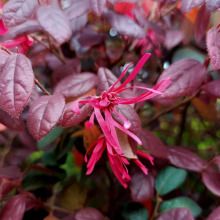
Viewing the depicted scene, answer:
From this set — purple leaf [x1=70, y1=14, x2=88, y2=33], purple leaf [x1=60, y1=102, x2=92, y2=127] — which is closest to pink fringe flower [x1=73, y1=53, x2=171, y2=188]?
purple leaf [x1=60, y1=102, x2=92, y2=127]

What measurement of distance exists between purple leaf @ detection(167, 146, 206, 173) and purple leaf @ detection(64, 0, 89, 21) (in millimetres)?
328

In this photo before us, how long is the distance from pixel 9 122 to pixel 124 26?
0.92ft

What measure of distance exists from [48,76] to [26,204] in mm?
467

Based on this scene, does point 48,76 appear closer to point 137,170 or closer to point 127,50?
point 127,50

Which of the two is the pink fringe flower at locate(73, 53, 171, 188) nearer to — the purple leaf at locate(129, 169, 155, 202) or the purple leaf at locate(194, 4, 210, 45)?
the purple leaf at locate(129, 169, 155, 202)

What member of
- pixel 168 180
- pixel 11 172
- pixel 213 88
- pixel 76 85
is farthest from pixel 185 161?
pixel 11 172

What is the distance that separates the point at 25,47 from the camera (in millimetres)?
624

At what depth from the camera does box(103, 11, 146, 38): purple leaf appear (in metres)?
0.60

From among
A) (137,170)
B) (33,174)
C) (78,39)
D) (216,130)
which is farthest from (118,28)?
(216,130)

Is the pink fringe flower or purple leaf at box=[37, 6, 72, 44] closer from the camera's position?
the pink fringe flower

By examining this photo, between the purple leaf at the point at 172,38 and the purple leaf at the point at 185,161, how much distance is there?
0.27 meters

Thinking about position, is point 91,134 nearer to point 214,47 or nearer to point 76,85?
point 76,85

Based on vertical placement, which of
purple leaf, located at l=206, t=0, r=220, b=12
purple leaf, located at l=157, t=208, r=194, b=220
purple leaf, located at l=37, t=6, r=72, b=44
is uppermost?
purple leaf, located at l=37, t=6, r=72, b=44

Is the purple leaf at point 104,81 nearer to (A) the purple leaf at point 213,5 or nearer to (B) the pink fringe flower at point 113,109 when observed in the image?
(B) the pink fringe flower at point 113,109
